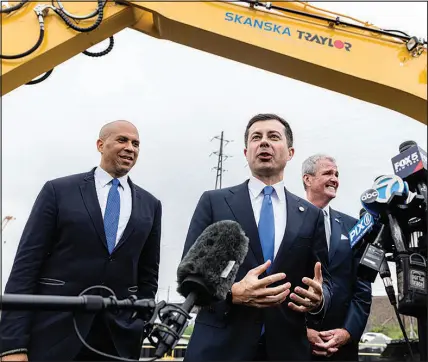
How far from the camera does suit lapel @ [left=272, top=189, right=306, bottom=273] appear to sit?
2.22m

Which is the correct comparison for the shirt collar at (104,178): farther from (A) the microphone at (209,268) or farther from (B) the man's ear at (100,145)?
(A) the microphone at (209,268)

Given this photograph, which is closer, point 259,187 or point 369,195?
point 259,187

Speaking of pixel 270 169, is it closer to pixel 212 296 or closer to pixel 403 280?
pixel 403 280

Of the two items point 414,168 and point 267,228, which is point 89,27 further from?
point 414,168

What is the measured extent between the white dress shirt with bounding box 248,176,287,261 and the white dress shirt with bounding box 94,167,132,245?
0.66m

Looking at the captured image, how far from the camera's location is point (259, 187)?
243cm

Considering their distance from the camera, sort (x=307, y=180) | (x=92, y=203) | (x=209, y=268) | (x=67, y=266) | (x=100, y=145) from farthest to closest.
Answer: (x=307, y=180), (x=100, y=145), (x=92, y=203), (x=67, y=266), (x=209, y=268)

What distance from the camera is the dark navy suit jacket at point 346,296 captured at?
3023 millimetres

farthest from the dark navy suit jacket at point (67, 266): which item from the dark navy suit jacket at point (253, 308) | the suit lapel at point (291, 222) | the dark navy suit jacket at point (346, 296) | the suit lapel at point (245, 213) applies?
the dark navy suit jacket at point (346, 296)

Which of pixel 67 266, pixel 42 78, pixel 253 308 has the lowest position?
pixel 253 308

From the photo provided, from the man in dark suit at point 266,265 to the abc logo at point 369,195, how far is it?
0.30 m

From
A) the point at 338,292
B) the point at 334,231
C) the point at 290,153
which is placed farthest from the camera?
the point at 334,231

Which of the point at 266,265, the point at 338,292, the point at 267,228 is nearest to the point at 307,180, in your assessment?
the point at 338,292

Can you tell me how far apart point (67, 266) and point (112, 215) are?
0.33 metres
